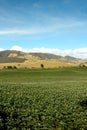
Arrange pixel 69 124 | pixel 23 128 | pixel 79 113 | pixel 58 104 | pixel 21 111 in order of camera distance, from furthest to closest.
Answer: pixel 58 104 < pixel 79 113 < pixel 21 111 < pixel 69 124 < pixel 23 128

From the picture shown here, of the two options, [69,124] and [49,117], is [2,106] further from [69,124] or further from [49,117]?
[69,124]

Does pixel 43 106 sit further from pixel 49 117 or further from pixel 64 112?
pixel 49 117

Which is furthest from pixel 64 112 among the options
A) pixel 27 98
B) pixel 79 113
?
pixel 27 98

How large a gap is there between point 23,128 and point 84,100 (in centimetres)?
1625

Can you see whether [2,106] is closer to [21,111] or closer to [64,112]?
[21,111]

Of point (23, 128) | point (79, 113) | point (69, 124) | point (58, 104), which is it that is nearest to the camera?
point (23, 128)

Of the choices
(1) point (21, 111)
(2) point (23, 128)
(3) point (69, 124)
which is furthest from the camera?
(1) point (21, 111)

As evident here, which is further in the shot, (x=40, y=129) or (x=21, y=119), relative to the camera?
(x=21, y=119)

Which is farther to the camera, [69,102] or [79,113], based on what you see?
[69,102]

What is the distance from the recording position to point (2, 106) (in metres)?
28.9

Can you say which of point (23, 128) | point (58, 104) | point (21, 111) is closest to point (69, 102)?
point (58, 104)

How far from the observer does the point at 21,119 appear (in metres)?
25.6

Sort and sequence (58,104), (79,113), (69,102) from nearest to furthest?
(79,113) < (58,104) < (69,102)

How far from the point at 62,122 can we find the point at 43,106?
6.26m
